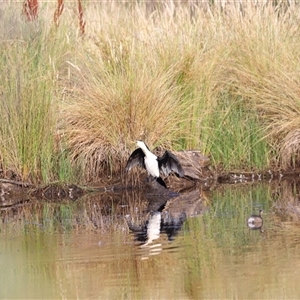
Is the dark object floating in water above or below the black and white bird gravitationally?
below

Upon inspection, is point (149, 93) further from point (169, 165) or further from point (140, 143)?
point (169, 165)

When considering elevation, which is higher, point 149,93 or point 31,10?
point 31,10

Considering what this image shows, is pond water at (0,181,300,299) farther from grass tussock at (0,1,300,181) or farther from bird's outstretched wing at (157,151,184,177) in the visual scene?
grass tussock at (0,1,300,181)

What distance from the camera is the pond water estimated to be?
6.43m

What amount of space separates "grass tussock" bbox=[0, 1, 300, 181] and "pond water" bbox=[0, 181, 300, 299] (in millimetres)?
617

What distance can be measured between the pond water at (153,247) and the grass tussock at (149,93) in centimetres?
62

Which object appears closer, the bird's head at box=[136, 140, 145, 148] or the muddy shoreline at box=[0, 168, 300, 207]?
the bird's head at box=[136, 140, 145, 148]

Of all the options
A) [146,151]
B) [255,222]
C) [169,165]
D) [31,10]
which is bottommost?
[255,222]

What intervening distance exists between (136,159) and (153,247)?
8.97 ft

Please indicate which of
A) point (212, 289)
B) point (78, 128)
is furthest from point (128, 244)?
point (78, 128)

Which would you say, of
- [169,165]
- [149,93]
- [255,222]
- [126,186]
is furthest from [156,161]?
[255,222]

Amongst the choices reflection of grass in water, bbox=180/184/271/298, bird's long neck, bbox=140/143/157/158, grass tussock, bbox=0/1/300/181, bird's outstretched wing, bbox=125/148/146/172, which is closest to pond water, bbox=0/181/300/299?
reflection of grass in water, bbox=180/184/271/298

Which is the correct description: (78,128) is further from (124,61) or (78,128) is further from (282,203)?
(282,203)

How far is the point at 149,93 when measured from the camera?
1057 cm
